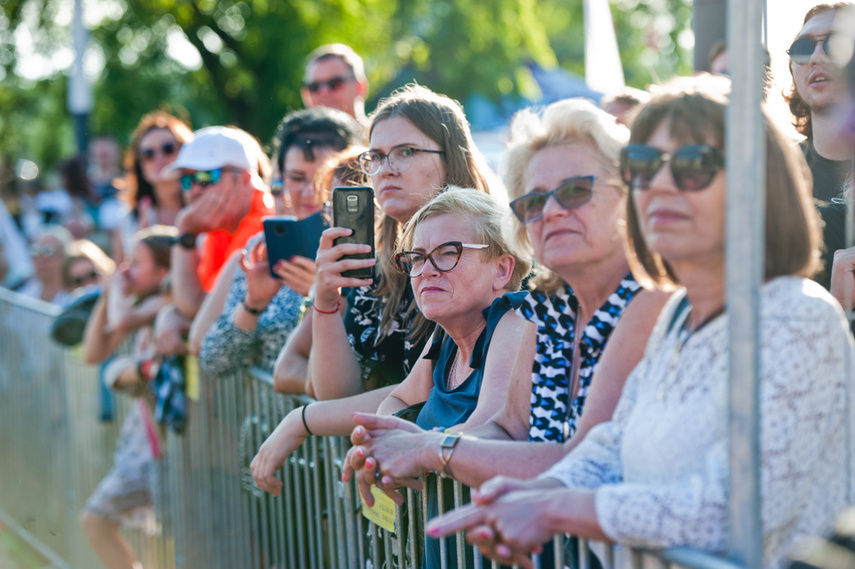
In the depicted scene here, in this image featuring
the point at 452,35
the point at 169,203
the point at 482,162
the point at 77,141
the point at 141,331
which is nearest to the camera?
the point at 482,162

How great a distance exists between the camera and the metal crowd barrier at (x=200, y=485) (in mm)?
3012

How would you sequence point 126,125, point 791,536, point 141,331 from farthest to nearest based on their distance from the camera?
point 126,125, point 141,331, point 791,536

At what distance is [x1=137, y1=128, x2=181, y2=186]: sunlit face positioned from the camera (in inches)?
235

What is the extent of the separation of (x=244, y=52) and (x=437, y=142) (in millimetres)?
15221

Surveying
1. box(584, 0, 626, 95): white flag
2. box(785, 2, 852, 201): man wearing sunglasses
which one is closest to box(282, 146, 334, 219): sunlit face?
box(785, 2, 852, 201): man wearing sunglasses

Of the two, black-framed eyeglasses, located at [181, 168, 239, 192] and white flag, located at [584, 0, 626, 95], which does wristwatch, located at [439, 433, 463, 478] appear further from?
white flag, located at [584, 0, 626, 95]

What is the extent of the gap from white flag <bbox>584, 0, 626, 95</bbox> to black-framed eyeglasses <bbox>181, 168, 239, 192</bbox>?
4390 mm

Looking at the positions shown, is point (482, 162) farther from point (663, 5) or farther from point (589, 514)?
point (663, 5)

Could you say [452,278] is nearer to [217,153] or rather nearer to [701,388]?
[701,388]

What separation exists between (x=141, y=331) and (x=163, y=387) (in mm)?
707

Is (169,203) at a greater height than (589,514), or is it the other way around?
(169,203)

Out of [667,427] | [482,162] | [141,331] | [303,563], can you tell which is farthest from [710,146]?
[141,331]

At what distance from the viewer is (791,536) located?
1648 mm

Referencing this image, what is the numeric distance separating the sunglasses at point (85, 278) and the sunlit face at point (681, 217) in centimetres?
570
